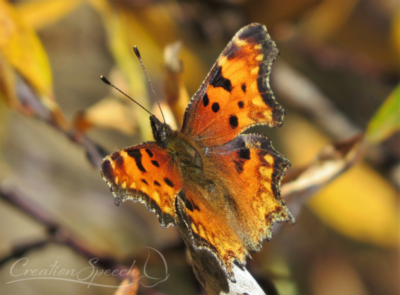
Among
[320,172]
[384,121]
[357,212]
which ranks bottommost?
[357,212]

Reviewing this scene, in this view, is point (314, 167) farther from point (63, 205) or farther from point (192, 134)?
point (63, 205)

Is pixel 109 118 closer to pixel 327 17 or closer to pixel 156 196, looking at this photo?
pixel 156 196

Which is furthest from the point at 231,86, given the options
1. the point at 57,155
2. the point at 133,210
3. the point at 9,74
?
the point at 57,155

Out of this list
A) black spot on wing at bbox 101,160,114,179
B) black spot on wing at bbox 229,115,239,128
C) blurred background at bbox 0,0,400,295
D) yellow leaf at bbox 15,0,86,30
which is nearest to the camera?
black spot on wing at bbox 101,160,114,179

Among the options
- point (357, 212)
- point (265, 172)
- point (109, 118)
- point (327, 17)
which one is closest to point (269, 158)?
point (265, 172)

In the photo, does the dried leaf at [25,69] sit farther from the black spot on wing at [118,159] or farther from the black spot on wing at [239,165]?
the black spot on wing at [239,165]

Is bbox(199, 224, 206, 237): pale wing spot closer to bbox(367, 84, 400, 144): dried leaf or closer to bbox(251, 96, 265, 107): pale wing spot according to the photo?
bbox(251, 96, 265, 107): pale wing spot

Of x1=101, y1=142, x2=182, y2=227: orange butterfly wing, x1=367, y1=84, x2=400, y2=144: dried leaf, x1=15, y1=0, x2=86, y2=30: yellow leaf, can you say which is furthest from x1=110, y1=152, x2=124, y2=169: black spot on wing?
x1=15, y1=0, x2=86, y2=30: yellow leaf


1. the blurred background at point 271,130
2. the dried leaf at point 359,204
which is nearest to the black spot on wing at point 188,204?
the blurred background at point 271,130
